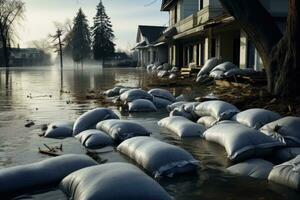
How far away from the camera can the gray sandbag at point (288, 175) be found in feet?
15.4

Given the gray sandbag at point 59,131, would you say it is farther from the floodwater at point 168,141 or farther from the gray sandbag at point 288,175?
the gray sandbag at point 288,175

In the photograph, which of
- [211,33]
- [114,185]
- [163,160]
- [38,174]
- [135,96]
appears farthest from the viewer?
[211,33]

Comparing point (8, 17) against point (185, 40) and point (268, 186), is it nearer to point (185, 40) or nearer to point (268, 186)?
point (185, 40)

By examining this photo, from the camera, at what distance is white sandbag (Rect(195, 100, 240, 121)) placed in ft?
27.1

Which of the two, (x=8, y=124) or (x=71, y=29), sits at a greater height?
(x=71, y=29)

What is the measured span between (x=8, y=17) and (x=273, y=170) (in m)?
64.6

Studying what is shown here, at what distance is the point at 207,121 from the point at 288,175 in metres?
3.73

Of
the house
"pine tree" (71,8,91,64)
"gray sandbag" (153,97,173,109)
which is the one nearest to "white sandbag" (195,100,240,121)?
"gray sandbag" (153,97,173,109)

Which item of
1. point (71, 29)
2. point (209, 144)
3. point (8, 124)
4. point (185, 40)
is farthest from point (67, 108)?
point (71, 29)

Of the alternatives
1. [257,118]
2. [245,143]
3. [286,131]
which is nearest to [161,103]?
[257,118]

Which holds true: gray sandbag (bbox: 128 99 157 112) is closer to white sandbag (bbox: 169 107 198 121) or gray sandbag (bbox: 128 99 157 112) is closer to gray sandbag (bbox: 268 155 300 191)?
white sandbag (bbox: 169 107 198 121)

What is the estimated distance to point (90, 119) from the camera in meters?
8.11

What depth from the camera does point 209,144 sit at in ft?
23.1

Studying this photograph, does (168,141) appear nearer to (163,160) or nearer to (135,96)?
(163,160)
